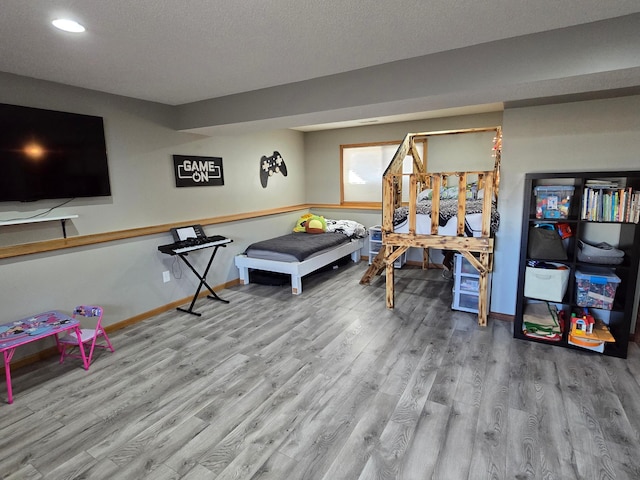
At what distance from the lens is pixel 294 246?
4820 mm

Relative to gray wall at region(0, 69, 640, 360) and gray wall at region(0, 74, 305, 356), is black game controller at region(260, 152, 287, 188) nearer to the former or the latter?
gray wall at region(0, 74, 305, 356)

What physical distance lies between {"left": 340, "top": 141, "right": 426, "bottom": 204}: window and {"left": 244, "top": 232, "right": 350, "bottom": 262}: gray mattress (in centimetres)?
114

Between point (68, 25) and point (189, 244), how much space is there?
227 cm

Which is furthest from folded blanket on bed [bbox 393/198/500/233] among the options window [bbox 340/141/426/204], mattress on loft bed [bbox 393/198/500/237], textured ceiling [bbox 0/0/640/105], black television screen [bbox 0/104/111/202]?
black television screen [bbox 0/104/111/202]

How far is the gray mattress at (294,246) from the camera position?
4.64 metres

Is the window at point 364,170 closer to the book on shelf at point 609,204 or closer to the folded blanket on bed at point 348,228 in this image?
the folded blanket on bed at point 348,228

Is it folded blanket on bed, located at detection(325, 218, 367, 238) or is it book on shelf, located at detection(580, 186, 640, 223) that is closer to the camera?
book on shelf, located at detection(580, 186, 640, 223)

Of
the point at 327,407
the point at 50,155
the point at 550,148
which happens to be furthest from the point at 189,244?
the point at 550,148

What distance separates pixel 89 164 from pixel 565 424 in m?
4.21

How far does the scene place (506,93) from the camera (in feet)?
8.25

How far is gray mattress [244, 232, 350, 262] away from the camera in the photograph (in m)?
4.64

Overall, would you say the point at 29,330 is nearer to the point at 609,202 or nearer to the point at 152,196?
the point at 152,196

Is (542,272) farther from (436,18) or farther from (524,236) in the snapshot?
(436,18)

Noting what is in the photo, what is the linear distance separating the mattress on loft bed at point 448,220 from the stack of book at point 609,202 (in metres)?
0.78
